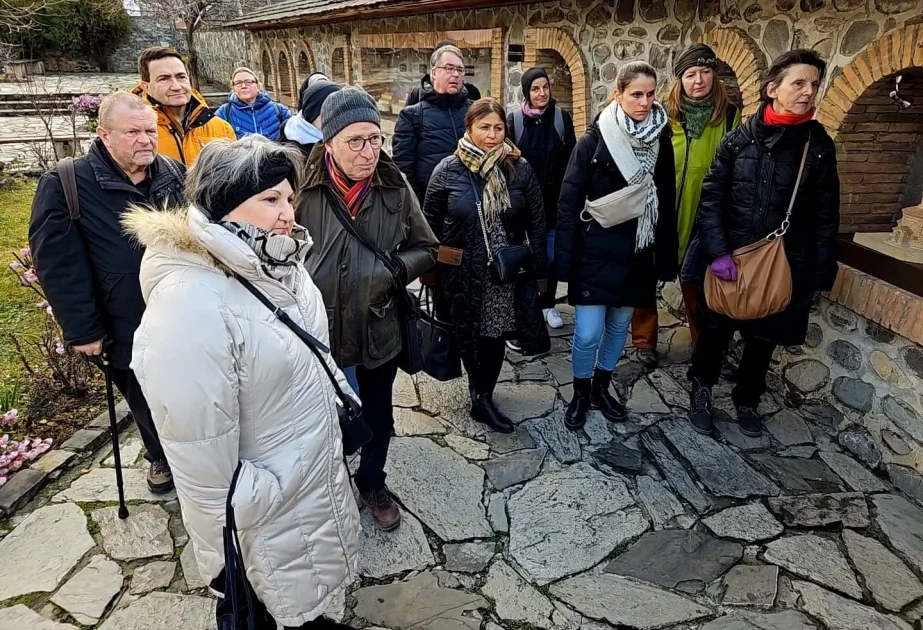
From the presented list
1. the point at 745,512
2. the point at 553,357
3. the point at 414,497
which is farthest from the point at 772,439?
the point at 414,497

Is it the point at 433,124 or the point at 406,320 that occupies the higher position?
the point at 433,124

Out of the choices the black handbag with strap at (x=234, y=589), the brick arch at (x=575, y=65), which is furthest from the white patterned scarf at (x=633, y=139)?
the brick arch at (x=575, y=65)

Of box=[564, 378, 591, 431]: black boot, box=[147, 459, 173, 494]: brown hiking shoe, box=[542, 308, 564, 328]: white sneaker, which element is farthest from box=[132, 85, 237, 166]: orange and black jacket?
box=[542, 308, 564, 328]: white sneaker

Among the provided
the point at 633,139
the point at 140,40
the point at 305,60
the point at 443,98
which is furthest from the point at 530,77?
the point at 140,40

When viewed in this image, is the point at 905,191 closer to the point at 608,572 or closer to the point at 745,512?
the point at 745,512

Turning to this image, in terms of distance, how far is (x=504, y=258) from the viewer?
298 cm

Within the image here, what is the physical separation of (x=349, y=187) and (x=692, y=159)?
226 cm

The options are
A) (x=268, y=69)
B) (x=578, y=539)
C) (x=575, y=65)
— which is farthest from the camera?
(x=268, y=69)

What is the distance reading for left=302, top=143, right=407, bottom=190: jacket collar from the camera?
2.21m

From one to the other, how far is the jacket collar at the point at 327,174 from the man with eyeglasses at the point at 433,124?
1601mm

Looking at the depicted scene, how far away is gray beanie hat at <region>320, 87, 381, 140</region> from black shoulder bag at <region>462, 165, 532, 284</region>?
2.82 feet

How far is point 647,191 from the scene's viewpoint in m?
3.03

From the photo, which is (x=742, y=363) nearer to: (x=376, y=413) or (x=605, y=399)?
(x=605, y=399)

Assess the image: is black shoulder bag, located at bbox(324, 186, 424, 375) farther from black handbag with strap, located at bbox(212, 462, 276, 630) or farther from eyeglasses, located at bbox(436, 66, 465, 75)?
eyeglasses, located at bbox(436, 66, 465, 75)
